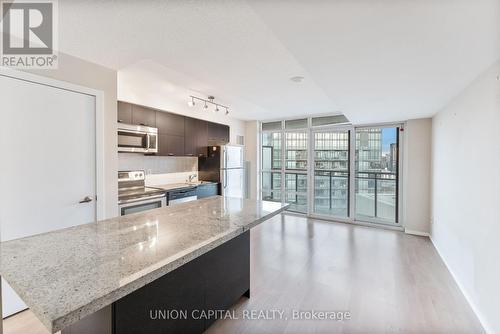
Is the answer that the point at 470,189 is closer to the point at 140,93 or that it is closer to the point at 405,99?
the point at 405,99

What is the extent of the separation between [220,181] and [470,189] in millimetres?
3798

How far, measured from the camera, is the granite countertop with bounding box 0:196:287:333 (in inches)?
30.5

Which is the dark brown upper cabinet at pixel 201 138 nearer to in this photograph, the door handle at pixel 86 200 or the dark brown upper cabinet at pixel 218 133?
the dark brown upper cabinet at pixel 218 133

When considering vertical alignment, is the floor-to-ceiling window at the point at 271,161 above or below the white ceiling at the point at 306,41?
below

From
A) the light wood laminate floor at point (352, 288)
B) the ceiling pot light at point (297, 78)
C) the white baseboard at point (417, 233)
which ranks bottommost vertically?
the light wood laminate floor at point (352, 288)

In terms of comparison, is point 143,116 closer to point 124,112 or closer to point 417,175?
point 124,112

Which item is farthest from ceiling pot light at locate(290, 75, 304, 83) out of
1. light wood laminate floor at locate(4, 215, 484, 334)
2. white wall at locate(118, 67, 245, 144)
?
light wood laminate floor at locate(4, 215, 484, 334)

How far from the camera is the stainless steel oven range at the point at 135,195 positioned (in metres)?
3.09

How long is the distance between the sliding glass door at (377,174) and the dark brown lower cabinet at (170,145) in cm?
364

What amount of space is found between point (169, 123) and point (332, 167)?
3.60 m

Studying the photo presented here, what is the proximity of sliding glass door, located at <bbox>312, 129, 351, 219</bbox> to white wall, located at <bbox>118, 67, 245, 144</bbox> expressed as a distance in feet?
8.72

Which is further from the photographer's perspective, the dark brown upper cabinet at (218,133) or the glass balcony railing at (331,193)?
the glass balcony railing at (331,193)

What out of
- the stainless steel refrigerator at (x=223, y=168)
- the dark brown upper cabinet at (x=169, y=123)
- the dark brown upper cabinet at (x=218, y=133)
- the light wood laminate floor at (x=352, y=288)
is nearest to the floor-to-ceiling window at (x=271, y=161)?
the stainless steel refrigerator at (x=223, y=168)

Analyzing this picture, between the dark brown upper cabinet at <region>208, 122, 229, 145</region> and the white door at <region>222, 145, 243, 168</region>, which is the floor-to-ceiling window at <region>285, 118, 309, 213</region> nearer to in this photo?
the white door at <region>222, 145, 243, 168</region>
